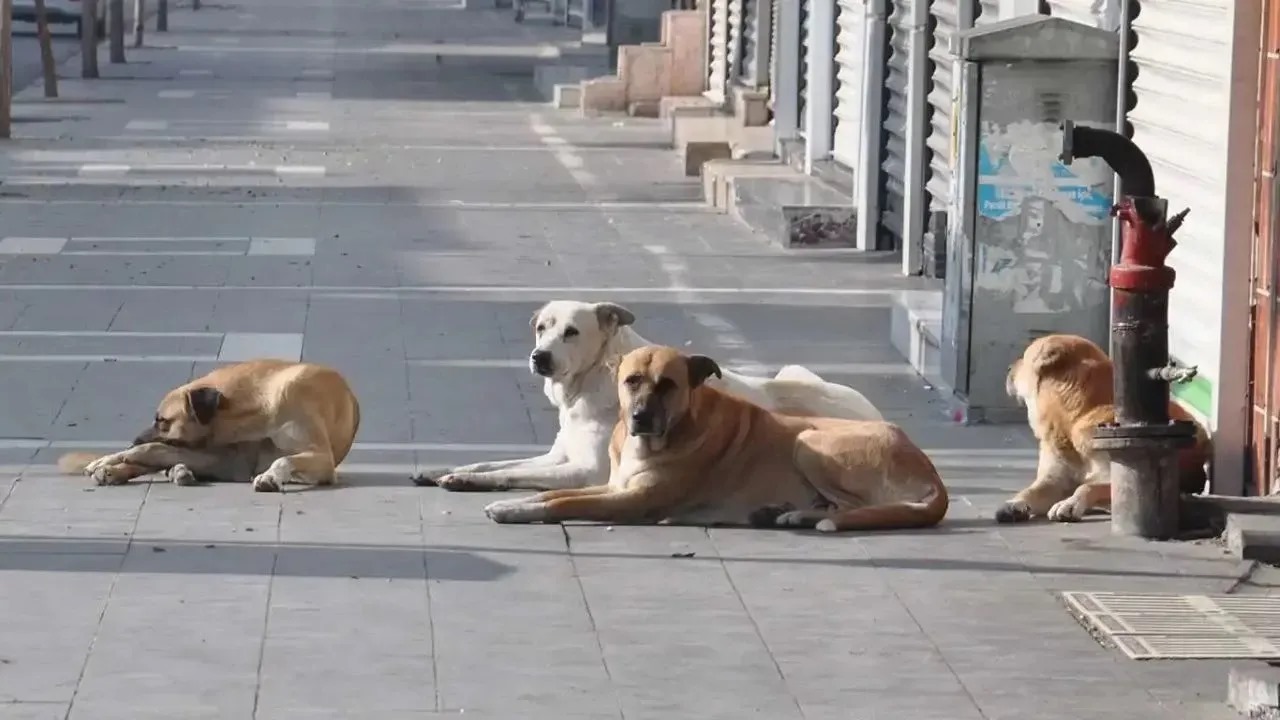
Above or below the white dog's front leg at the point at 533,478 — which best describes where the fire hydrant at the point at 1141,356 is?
above

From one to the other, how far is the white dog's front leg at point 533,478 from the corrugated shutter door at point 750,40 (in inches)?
626

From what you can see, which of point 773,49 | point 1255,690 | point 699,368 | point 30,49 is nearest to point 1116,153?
point 699,368

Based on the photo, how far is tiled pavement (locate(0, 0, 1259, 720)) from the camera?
21.0 ft

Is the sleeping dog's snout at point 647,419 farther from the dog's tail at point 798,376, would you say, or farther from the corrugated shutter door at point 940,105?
the corrugated shutter door at point 940,105

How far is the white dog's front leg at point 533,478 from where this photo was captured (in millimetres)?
8969

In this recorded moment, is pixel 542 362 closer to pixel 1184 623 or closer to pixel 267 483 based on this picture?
pixel 267 483

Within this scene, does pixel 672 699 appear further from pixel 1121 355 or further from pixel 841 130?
pixel 841 130


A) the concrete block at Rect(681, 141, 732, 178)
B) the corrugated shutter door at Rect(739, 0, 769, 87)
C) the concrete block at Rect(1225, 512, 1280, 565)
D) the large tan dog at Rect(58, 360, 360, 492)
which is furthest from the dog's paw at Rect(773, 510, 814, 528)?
the corrugated shutter door at Rect(739, 0, 769, 87)

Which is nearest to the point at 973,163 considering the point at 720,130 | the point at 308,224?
the point at 308,224

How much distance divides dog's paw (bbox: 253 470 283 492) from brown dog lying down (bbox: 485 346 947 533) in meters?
0.93

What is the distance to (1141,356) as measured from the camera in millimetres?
8195

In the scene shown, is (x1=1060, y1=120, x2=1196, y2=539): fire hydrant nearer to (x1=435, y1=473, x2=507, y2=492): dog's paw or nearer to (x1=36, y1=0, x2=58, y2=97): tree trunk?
(x1=435, y1=473, x2=507, y2=492): dog's paw

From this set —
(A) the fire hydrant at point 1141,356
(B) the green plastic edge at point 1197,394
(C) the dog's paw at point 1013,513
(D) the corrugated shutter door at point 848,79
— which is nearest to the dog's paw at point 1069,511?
(C) the dog's paw at point 1013,513

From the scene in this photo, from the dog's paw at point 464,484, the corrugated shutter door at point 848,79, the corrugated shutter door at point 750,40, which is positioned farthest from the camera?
the corrugated shutter door at point 750,40
